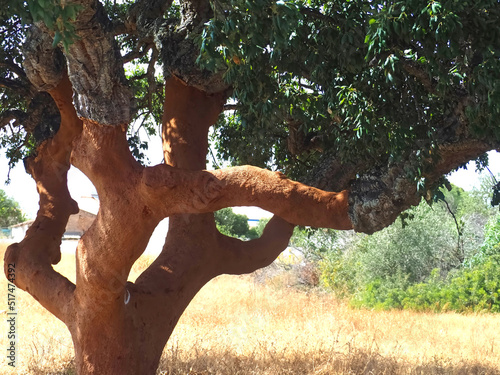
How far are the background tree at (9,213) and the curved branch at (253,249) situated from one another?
112 feet

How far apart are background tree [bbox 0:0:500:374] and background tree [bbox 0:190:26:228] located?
33.6 m

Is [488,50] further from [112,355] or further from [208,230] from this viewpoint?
[112,355]

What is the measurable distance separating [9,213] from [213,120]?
3574cm

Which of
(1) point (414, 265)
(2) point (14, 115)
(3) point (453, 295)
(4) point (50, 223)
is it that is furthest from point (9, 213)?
(4) point (50, 223)

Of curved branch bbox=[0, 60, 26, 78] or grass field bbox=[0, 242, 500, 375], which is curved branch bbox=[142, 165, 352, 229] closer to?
grass field bbox=[0, 242, 500, 375]

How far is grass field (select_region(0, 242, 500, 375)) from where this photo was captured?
278 inches

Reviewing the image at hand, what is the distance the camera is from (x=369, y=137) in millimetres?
4215

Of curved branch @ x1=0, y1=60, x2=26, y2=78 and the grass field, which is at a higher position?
curved branch @ x1=0, y1=60, x2=26, y2=78

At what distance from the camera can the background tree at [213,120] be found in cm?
349

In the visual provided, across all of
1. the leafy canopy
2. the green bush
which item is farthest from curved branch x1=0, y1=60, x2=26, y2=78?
the green bush

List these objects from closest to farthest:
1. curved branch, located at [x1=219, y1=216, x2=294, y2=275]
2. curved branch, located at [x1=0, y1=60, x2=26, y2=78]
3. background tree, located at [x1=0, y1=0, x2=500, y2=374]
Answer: background tree, located at [x1=0, y1=0, x2=500, y2=374]
curved branch, located at [x1=219, y1=216, x2=294, y2=275]
curved branch, located at [x1=0, y1=60, x2=26, y2=78]

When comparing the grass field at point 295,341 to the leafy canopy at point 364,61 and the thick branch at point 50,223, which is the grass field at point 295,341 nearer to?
the thick branch at point 50,223

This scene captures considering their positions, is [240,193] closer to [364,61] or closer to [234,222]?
[364,61]

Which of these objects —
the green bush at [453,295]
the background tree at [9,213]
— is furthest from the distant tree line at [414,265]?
the background tree at [9,213]
